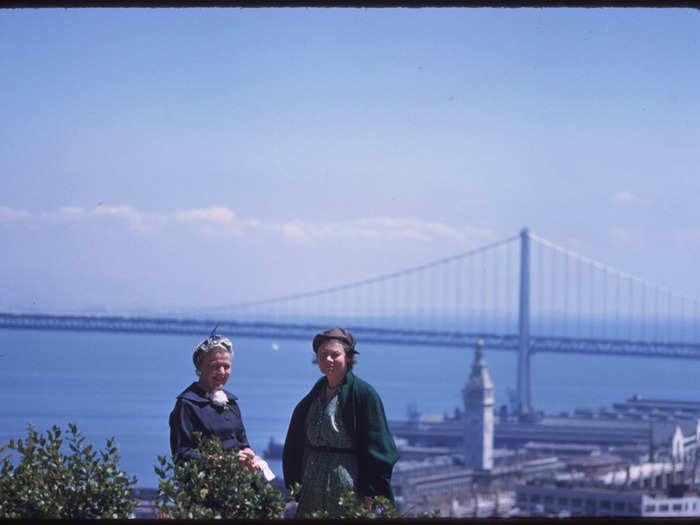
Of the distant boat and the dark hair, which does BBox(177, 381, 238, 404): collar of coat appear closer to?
the dark hair

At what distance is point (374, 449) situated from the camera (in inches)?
98.2

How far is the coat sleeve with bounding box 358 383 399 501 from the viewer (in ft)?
8.18

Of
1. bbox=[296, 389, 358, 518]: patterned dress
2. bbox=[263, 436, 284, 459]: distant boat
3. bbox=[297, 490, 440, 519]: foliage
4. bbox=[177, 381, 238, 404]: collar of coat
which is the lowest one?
bbox=[263, 436, 284, 459]: distant boat

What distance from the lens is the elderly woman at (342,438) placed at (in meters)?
2.50

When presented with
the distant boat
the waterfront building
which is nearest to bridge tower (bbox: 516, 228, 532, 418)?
the waterfront building

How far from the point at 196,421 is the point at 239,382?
5541cm

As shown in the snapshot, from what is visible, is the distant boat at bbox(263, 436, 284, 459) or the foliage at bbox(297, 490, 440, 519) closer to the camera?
the foliage at bbox(297, 490, 440, 519)

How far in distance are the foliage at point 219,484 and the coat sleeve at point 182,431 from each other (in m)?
0.02

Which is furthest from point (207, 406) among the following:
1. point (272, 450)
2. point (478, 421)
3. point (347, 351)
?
point (478, 421)

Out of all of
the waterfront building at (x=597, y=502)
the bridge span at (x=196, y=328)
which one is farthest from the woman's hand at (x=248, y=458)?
the waterfront building at (x=597, y=502)

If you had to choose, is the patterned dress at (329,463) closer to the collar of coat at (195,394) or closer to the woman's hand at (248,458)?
the woman's hand at (248,458)

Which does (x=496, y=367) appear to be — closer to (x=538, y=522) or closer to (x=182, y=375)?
(x=182, y=375)

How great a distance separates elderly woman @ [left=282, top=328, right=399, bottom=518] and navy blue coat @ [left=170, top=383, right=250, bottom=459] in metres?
0.21

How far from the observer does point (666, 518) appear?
78.4 inches
